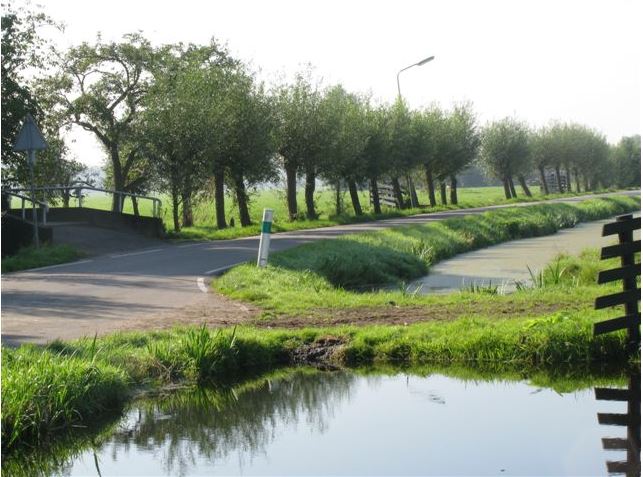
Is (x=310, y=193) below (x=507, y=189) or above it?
below

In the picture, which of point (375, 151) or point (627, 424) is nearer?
point (627, 424)

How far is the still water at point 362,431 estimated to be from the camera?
7508mm

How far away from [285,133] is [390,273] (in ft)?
78.6

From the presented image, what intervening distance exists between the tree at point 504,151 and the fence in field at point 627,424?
78.7 metres

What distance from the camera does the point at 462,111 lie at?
7675 centimetres

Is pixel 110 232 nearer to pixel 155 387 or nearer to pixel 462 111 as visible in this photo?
pixel 155 387

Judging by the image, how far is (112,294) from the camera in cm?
1689

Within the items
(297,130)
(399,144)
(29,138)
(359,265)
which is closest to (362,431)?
(359,265)

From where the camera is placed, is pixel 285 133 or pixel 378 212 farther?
pixel 378 212

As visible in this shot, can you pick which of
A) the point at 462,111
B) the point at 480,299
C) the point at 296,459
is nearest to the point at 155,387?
the point at 296,459

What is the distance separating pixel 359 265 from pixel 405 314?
7.44 metres

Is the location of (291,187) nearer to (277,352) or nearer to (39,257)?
(39,257)

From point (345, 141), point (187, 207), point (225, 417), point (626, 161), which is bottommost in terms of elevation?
point (225, 417)

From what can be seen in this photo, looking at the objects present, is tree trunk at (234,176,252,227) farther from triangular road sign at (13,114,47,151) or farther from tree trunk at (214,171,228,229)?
triangular road sign at (13,114,47,151)
